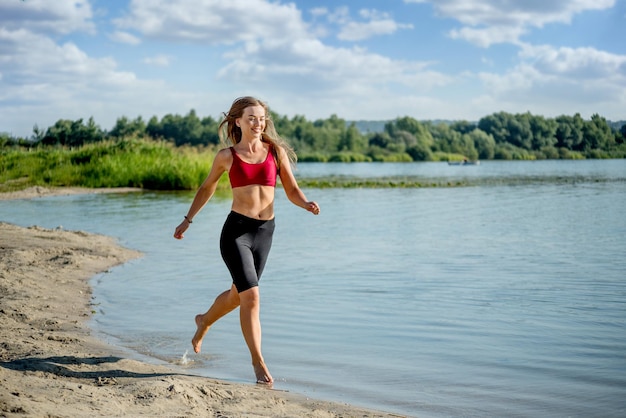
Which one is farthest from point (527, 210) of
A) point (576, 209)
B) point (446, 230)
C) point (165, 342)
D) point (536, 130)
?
point (536, 130)

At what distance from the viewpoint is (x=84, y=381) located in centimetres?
504

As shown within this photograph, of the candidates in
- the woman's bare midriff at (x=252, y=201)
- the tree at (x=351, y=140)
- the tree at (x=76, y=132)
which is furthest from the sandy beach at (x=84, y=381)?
the tree at (x=351, y=140)

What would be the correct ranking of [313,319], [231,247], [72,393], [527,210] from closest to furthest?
[72,393], [231,247], [313,319], [527,210]

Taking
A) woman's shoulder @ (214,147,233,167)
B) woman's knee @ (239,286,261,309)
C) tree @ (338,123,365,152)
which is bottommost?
woman's knee @ (239,286,261,309)

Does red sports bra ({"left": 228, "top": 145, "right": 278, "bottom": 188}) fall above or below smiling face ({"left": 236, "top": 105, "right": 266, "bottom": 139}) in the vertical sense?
below

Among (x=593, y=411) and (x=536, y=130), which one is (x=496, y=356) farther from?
(x=536, y=130)

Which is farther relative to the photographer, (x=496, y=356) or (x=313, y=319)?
(x=313, y=319)

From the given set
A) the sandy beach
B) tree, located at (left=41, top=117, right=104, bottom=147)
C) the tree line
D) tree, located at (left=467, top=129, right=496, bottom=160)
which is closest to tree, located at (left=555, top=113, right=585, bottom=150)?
the tree line

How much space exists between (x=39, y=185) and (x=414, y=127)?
371ft

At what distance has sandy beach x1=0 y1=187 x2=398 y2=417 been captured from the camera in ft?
14.2

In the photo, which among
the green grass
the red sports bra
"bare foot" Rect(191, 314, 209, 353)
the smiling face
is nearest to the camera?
the red sports bra

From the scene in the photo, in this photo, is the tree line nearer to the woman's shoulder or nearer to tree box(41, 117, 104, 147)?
tree box(41, 117, 104, 147)

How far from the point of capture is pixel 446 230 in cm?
1684

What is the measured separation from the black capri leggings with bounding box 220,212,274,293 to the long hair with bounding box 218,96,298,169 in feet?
1.77
